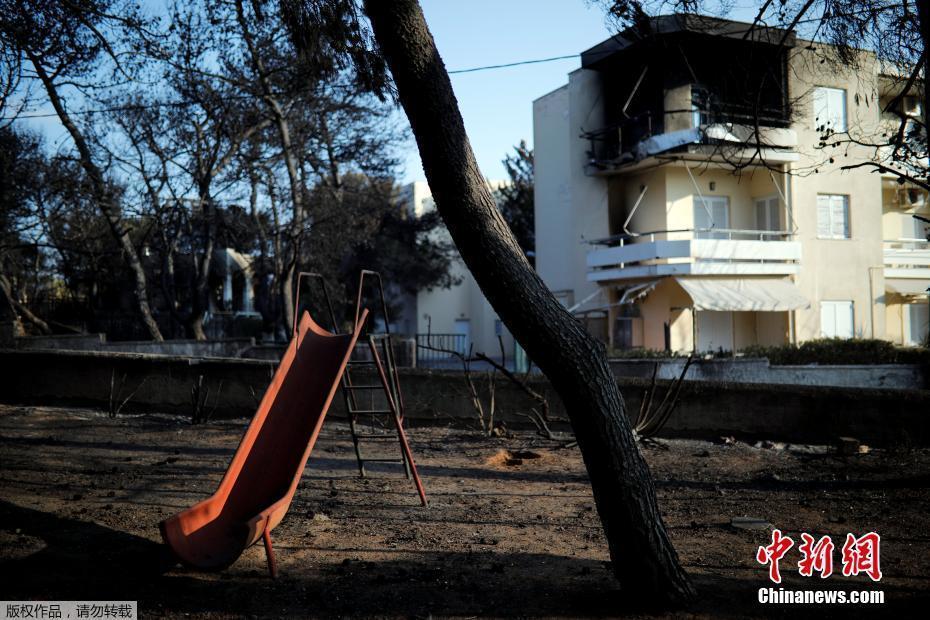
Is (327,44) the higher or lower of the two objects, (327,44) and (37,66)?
the lower

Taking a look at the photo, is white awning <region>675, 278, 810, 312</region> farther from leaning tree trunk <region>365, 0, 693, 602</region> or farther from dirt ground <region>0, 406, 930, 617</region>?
leaning tree trunk <region>365, 0, 693, 602</region>

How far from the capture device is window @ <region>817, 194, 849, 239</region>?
24.8 metres

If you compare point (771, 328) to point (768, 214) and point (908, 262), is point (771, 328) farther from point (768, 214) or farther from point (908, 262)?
point (908, 262)

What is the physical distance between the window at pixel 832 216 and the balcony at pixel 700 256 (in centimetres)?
152

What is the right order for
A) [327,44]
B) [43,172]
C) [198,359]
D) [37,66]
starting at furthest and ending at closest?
[43,172], [37,66], [198,359], [327,44]

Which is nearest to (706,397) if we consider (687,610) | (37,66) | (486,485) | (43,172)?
(486,485)

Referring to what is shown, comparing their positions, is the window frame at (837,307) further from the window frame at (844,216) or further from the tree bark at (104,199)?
the tree bark at (104,199)

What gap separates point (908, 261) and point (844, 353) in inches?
467

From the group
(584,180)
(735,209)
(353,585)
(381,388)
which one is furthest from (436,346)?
(353,585)

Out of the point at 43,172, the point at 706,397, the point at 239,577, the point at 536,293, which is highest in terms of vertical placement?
the point at 43,172

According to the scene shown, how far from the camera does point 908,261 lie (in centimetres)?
2617

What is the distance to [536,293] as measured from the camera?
4.18m

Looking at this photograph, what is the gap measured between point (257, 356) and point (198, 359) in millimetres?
5363

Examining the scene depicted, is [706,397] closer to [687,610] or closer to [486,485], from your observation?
[486,485]
